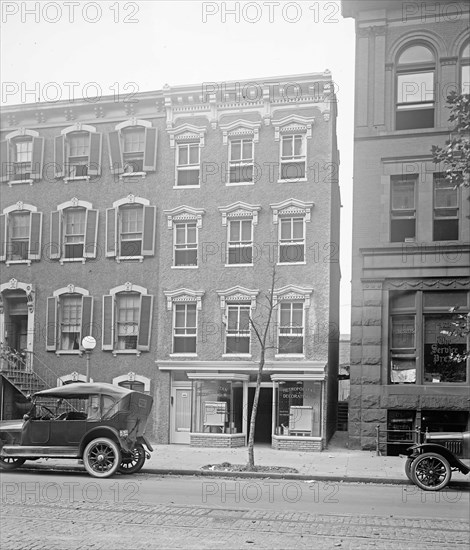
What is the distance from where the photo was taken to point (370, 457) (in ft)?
72.4

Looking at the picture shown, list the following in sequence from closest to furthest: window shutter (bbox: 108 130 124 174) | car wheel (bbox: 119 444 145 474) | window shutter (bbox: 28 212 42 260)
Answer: car wheel (bbox: 119 444 145 474) → window shutter (bbox: 108 130 124 174) → window shutter (bbox: 28 212 42 260)

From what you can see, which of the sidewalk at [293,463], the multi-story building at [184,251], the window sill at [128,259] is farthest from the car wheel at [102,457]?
the window sill at [128,259]

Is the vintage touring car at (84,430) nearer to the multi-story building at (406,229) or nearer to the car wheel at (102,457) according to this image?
the car wheel at (102,457)

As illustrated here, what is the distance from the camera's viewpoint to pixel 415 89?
81.6 feet

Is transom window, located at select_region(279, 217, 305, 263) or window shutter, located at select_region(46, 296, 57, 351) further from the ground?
transom window, located at select_region(279, 217, 305, 263)

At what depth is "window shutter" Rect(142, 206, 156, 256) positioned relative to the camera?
26.8 m

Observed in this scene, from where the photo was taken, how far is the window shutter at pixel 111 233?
88.0 ft

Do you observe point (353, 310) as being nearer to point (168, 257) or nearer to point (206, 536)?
point (168, 257)

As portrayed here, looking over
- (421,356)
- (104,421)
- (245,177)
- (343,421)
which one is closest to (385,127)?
(245,177)

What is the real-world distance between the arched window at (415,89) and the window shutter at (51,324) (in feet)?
41.8

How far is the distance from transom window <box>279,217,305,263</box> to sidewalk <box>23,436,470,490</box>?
6205 mm

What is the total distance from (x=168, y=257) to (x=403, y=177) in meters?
8.26

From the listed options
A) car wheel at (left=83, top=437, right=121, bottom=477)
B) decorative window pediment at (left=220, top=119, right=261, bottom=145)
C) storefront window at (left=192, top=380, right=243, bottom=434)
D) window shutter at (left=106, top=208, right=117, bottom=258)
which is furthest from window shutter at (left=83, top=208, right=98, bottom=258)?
car wheel at (left=83, top=437, right=121, bottom=477)

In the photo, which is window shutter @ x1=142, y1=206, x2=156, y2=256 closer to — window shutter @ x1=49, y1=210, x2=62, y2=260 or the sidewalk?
window shutter @ x1=49, y1=210, x2=62, y2=260
